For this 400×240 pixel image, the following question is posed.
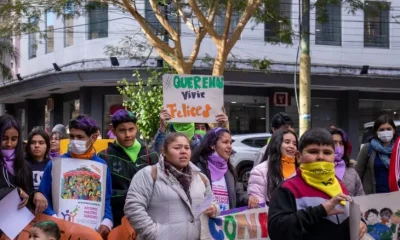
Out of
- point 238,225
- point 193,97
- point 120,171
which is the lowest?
point 238,225

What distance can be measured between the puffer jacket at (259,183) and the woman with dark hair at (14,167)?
5.75 ft

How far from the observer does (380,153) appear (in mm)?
7098

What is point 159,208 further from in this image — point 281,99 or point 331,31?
point 331,31

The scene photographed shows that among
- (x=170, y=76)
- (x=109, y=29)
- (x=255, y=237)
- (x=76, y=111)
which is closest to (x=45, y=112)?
(x=76, y=111)

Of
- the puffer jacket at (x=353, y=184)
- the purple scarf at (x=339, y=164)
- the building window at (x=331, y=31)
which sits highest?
the building window at (x=331, y=31)

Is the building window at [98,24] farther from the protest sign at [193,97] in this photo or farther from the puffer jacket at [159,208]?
the puffer jacket at [159,208]

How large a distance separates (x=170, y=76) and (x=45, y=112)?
24.5 metres

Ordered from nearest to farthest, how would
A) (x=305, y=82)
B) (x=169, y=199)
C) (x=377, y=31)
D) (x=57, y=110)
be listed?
(x=169, y=199) < (x=305, y=82) < (x=377, y=31) < (x=57, y=110)

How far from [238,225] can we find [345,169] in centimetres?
160

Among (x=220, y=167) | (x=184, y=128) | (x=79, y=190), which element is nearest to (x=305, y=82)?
(x=184, y=128)

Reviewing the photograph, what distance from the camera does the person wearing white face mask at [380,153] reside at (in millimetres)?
7039

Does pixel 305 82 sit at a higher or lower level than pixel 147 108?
higher

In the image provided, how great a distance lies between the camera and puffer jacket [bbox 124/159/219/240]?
4.71m

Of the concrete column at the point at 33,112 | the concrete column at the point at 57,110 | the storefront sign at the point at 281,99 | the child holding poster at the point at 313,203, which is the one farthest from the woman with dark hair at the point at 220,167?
the concrete column at the point at 33,112
